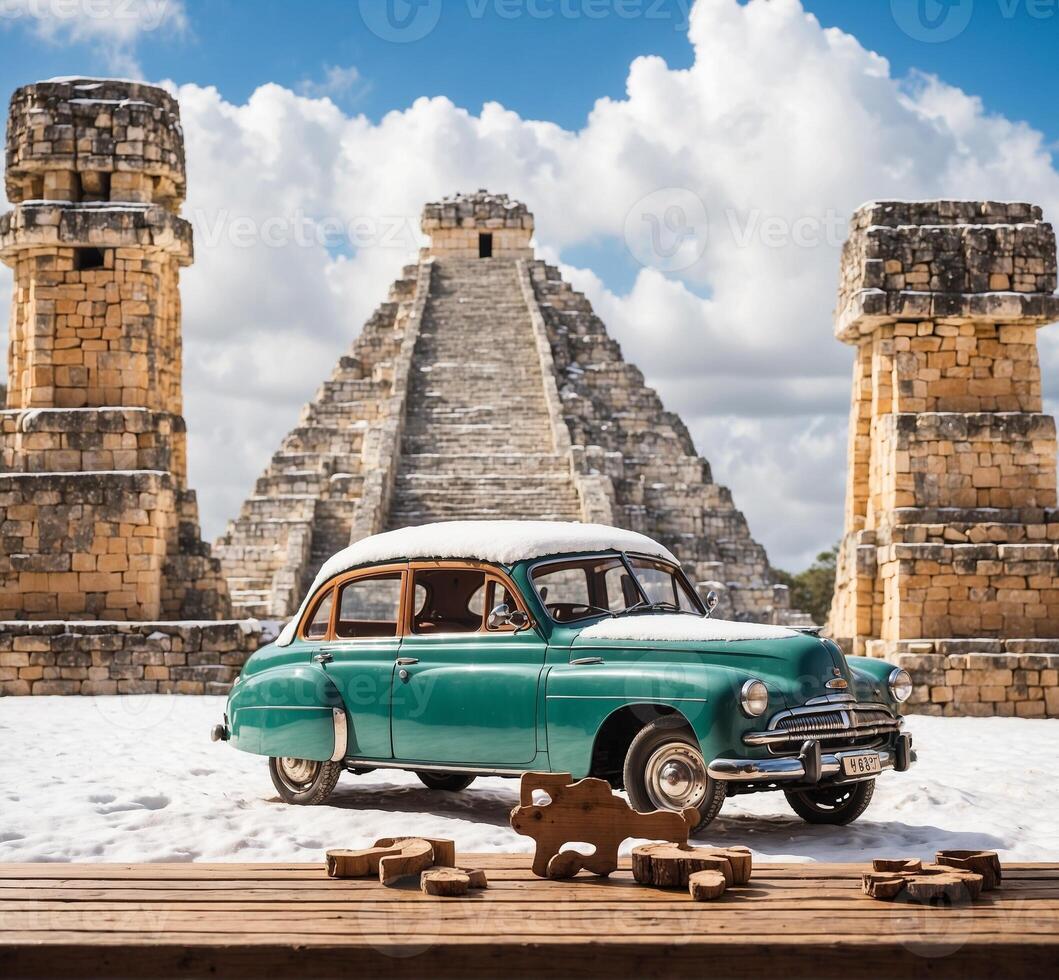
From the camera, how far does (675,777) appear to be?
6.66 m

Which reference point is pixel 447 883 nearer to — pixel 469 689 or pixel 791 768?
pixel 791 768

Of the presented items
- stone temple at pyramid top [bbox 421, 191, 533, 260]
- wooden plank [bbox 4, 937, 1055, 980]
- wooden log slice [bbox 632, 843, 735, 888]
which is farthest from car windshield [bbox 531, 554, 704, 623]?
stone temple at pyramid top [bbox 421, 191, 533, 260]

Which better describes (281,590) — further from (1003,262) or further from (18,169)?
(1003,262)

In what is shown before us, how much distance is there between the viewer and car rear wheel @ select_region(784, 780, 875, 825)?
7391 mm

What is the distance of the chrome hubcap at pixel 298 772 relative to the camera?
804 centimetres

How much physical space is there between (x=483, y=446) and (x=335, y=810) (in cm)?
1899

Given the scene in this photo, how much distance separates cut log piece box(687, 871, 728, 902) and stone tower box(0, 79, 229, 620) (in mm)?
11745

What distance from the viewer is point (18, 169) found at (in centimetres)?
1608

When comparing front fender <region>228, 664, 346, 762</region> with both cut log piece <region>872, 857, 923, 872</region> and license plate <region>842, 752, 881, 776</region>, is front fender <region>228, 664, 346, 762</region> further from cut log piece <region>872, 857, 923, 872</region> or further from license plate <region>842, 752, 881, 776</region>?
cut log piece <region>872, 857, 923, 872</region>

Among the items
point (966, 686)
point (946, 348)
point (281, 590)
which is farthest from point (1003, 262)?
point (281, 590)

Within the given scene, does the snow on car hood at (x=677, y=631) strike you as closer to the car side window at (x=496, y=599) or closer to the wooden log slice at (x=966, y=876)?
the car side window at (x=496, y=599)

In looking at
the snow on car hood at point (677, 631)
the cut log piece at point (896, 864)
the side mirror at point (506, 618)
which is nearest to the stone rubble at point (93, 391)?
the side mirror at point (506, 618)

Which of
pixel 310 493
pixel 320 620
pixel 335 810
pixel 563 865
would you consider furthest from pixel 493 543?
pixel 310 493

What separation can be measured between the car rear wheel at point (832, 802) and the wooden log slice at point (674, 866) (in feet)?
10.1
